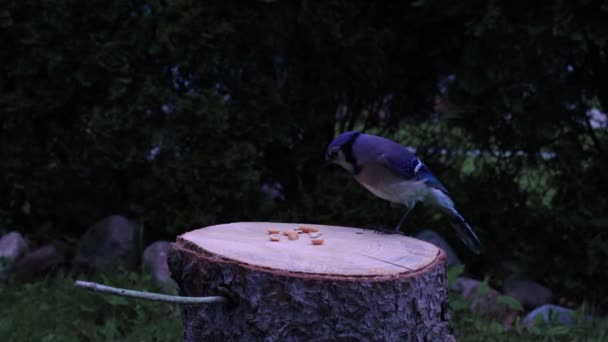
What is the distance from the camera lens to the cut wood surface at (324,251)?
89.8 inches

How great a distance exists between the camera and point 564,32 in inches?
177

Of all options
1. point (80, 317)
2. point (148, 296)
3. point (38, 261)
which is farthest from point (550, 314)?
point (38, 261)

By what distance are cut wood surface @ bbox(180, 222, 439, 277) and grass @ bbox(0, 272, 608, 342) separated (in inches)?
57.4

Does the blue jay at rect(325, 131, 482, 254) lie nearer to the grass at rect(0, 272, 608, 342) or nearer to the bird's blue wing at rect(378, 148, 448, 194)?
the bird's blue wing at rect(378, 148, 448, 194)

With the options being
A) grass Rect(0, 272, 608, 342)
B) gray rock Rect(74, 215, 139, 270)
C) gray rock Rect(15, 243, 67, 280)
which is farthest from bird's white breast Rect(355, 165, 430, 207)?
gray rock Rect(15, 243, 67, 280)

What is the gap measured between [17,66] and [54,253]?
57.8 inches

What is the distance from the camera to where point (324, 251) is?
2535mm

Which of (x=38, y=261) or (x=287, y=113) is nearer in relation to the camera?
(x=38, y=261)

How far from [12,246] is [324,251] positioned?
3.42 meters

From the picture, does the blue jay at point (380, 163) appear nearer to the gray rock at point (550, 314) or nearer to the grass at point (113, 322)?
the grass at point (113, 322)

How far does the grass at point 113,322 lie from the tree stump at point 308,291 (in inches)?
64.1

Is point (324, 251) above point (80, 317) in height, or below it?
above

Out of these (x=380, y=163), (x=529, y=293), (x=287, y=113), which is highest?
(x=380, y=163)

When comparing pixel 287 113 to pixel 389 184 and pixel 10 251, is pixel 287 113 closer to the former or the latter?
pixel 389 184
